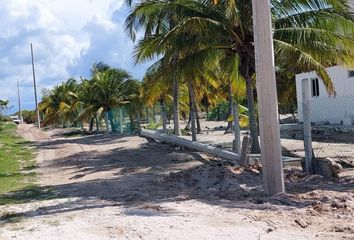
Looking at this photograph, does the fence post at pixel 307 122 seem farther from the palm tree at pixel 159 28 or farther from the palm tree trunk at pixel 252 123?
the palm tree at pixel 159 28

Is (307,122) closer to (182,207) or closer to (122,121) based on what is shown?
(182,207)

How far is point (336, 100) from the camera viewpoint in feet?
94.9

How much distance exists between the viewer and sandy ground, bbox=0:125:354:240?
23.7 feet

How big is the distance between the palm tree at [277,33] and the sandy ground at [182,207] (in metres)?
3.57

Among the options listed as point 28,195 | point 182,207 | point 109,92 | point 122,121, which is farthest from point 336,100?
point 182,207

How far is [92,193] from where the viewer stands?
1148cm

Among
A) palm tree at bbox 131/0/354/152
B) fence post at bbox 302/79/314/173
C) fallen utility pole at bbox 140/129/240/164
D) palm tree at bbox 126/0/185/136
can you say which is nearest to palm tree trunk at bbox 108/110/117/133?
fallen utility pole at bbox 140/129/240/164

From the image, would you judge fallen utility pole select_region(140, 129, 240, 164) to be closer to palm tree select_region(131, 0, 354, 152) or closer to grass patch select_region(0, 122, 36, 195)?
palm tree select_region(131, 0, 354, 152)

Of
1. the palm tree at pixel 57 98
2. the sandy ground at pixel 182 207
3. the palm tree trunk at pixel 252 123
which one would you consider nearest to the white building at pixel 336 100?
the palm tree trunk at pixel 252 123

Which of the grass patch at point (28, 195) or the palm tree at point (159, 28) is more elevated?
the palm tree at point (159, 28)

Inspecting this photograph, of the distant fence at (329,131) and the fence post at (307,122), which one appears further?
the distant fence at (329,131)

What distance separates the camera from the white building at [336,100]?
90.2 feet

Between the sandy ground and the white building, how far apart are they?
14064 millimetres

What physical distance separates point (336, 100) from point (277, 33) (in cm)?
1415
